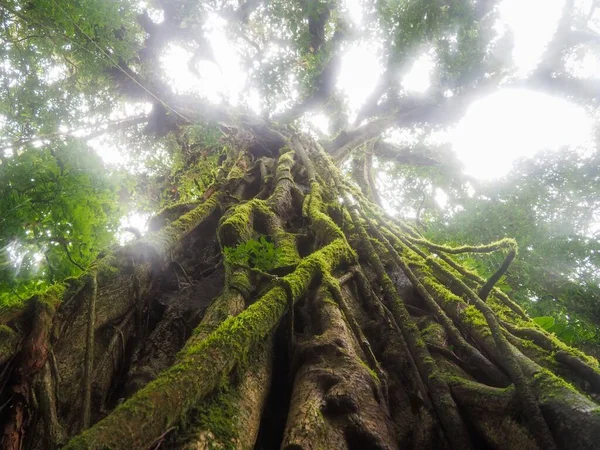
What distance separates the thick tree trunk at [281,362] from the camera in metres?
1.59

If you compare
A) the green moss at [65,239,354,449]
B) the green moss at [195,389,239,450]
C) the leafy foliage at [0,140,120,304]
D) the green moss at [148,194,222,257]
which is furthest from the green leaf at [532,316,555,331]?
the leafy foliage at [0,140,120,304]

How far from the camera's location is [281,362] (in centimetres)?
242

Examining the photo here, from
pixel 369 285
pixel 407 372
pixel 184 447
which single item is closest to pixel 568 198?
pixel 369 285

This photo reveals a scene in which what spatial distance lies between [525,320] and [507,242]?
1.98 feet

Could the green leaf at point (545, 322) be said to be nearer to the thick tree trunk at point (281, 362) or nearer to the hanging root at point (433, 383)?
the thick tree trunk at point (281, 362)

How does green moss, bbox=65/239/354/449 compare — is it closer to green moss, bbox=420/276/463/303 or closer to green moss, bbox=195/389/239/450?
green moss, bbox=195/389/239/450

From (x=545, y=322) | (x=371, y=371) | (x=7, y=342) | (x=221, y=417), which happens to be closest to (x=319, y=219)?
(x=371, y=371)

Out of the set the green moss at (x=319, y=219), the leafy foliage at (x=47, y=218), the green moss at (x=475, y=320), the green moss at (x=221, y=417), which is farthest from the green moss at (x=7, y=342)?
the green moss at (x=475, y=320)

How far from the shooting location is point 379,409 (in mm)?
1897

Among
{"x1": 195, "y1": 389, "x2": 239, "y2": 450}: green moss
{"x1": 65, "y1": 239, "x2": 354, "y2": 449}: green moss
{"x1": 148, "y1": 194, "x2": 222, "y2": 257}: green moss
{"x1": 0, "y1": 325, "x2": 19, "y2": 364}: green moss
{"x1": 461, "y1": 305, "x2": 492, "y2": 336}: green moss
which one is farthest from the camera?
{"x1": 148, "y1": 194, "x2": 222, "y2": 257}: green moss

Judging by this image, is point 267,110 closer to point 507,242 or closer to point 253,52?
point 253,52

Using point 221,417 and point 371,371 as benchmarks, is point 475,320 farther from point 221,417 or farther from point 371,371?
point 221,417

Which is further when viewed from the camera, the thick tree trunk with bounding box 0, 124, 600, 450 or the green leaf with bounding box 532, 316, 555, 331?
the green leaf with bounding box 532, 316, 555, 331

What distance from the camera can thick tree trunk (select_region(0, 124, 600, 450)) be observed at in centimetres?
159
